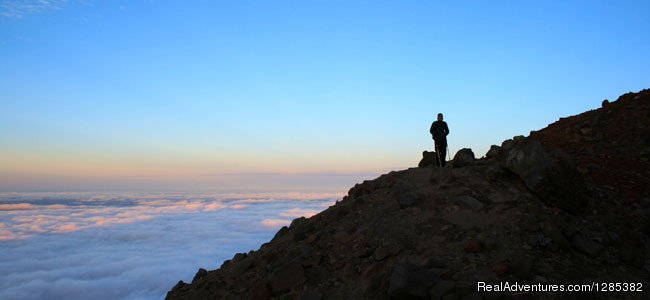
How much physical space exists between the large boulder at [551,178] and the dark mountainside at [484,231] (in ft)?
0.09

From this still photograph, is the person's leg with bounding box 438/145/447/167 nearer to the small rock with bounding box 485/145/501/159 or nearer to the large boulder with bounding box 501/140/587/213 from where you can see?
the small rock with bounding box 485/145/501/159

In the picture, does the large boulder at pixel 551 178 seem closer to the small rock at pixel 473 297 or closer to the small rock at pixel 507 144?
the small rock at pixel 507 144

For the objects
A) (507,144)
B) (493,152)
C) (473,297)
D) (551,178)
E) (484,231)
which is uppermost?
(507,144)

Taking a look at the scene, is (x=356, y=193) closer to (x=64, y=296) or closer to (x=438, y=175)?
(x=438, y=175)

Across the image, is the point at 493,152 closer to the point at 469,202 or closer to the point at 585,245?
the point at 469,202

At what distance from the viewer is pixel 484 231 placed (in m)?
9.35

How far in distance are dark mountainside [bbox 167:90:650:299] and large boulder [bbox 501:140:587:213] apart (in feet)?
0.09

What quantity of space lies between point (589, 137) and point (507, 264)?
843cm

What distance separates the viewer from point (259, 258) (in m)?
13.1

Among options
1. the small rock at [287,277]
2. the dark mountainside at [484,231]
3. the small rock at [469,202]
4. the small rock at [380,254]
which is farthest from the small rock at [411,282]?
the small rock at [469,202]

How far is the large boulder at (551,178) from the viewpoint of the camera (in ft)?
33.4

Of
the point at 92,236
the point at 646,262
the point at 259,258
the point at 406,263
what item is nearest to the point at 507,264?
the point at 406,263

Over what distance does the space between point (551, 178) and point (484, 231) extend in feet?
8.82

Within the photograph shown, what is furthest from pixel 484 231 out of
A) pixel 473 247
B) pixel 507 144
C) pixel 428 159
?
pixel 507 144
